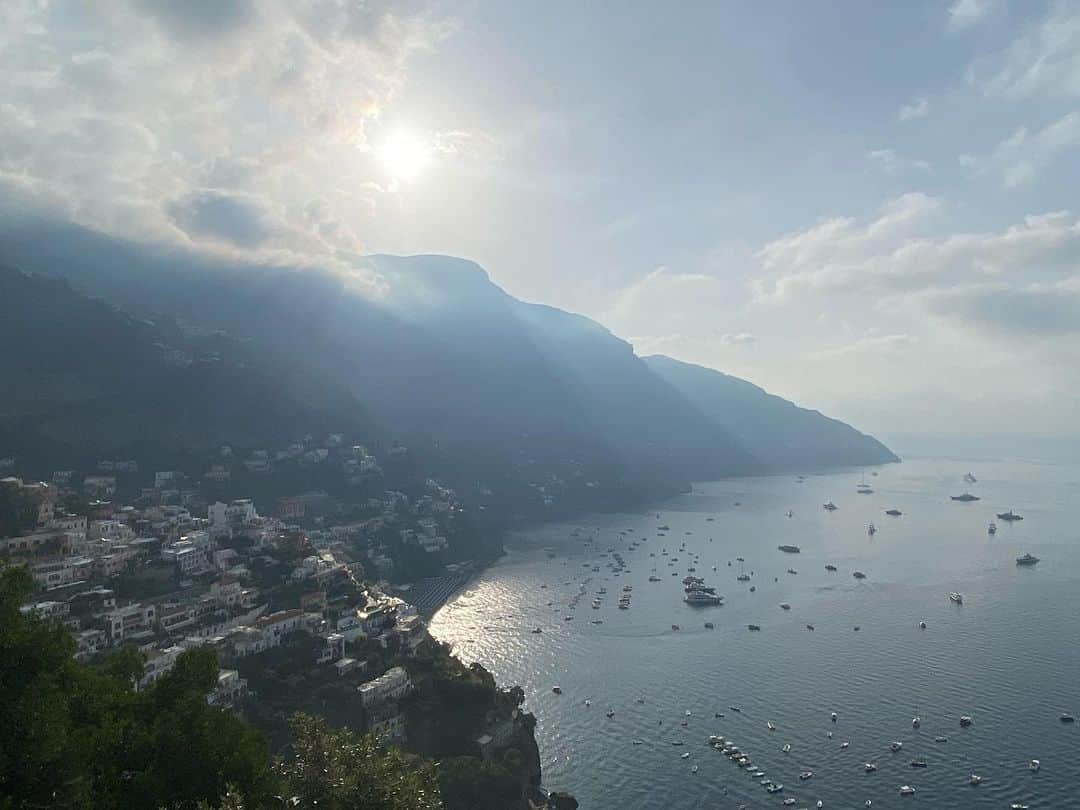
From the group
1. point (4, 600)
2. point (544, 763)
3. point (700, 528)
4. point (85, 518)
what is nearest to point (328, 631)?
point (544, 763)

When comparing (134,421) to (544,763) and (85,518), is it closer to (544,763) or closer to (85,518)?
(85,518)

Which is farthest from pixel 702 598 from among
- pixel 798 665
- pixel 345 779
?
pixel 345 779

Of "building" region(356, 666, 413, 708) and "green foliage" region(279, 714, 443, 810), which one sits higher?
"green foliage" region(279, 714, 443, 810)

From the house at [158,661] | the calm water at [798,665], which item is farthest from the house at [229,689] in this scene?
the calm water at [798,665]

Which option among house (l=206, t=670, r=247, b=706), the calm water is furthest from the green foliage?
the calm water

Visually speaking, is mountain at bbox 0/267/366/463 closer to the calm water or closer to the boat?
the calm water

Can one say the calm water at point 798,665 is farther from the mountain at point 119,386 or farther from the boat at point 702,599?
the mountain at point 119,386
